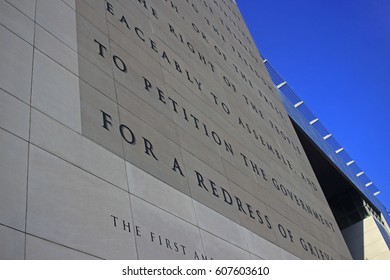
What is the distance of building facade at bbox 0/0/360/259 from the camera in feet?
21.0

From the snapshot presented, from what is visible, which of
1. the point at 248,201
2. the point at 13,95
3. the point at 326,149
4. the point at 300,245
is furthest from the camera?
the point at 326,149

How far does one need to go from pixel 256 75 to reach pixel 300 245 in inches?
430

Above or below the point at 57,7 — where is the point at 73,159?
below

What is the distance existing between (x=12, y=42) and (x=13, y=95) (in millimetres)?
1226

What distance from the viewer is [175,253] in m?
7.94

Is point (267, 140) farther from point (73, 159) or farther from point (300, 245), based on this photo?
point (73, 159)

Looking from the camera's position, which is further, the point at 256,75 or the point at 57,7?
the point at 256,75

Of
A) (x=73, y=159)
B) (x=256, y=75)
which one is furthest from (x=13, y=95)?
(x=256, y=75)

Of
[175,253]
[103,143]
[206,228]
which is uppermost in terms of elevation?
[103,143]

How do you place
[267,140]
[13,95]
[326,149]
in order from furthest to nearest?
[326,149] → [267,140] → [13,95]

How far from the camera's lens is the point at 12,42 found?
7664mm

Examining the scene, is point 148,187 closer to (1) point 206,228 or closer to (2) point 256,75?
(1) point 206,228

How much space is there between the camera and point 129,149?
8688mm

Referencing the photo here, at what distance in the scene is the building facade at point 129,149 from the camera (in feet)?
21.0
